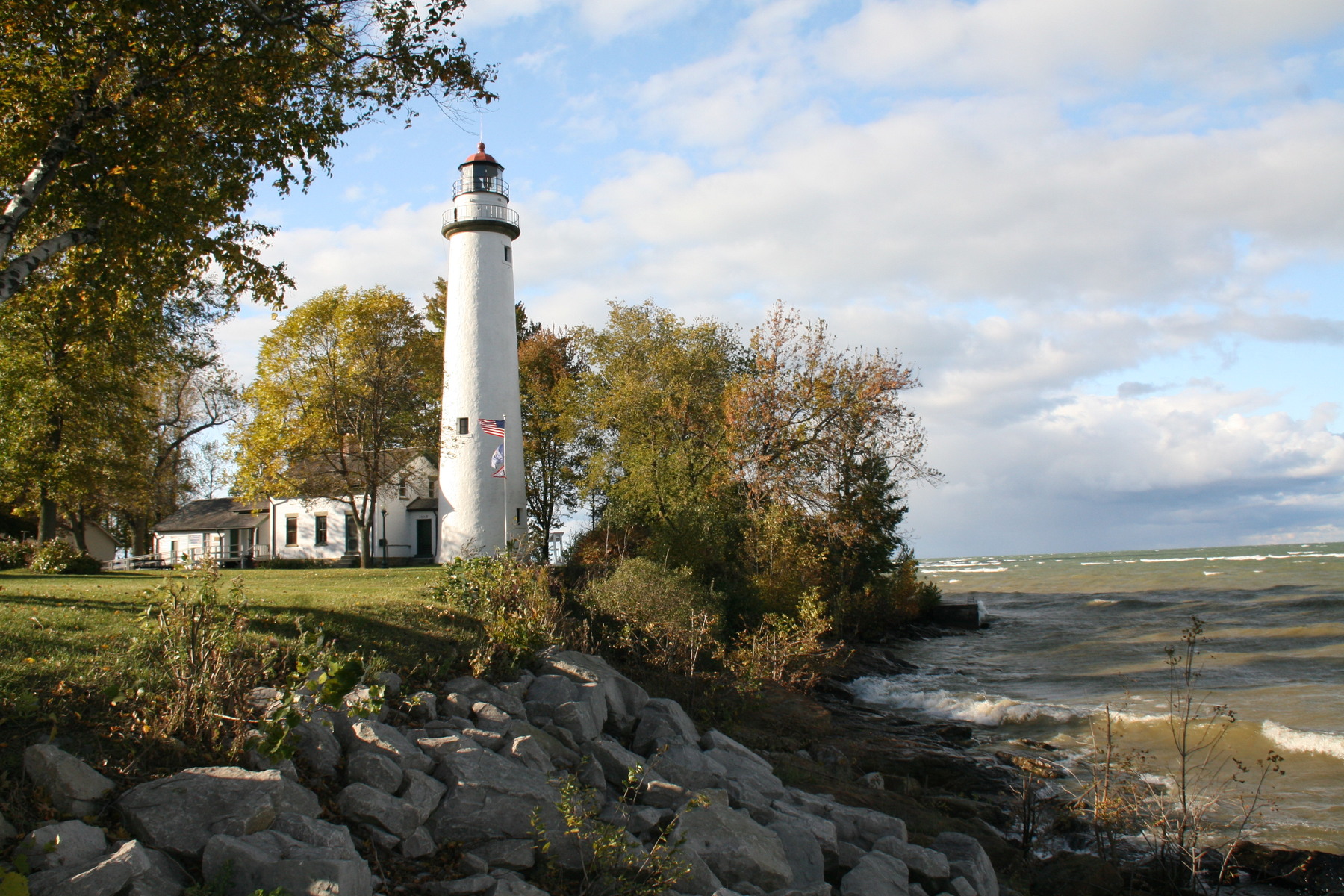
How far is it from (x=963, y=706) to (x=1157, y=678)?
21.3 ft

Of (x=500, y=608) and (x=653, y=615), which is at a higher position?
(x=500, y=608)

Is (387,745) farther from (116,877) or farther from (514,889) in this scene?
(116,877)

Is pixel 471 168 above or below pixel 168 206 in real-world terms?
above

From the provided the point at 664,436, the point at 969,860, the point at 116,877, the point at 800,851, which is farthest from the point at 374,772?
the point at 664,436

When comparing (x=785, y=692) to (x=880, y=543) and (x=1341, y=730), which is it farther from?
(x=880, y=543)

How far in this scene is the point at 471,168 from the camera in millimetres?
28609

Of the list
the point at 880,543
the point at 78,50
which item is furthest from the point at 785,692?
the point at 880,543

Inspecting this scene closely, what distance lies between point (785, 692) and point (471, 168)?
20935 mm

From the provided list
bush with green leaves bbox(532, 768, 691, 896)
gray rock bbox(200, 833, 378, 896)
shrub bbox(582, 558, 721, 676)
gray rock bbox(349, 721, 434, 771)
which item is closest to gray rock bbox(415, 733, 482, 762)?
gray rock bbox(349, 721, 434, 771)

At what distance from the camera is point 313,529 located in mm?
41562

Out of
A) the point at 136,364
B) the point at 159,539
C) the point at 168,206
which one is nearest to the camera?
the point at 168,206

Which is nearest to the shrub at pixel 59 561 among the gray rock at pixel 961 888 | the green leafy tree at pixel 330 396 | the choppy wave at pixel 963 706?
the green leafy tree at pixel 330 396

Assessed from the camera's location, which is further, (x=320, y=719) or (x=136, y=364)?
(x=136, y=364)

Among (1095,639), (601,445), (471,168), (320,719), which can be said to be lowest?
(1095,639)
